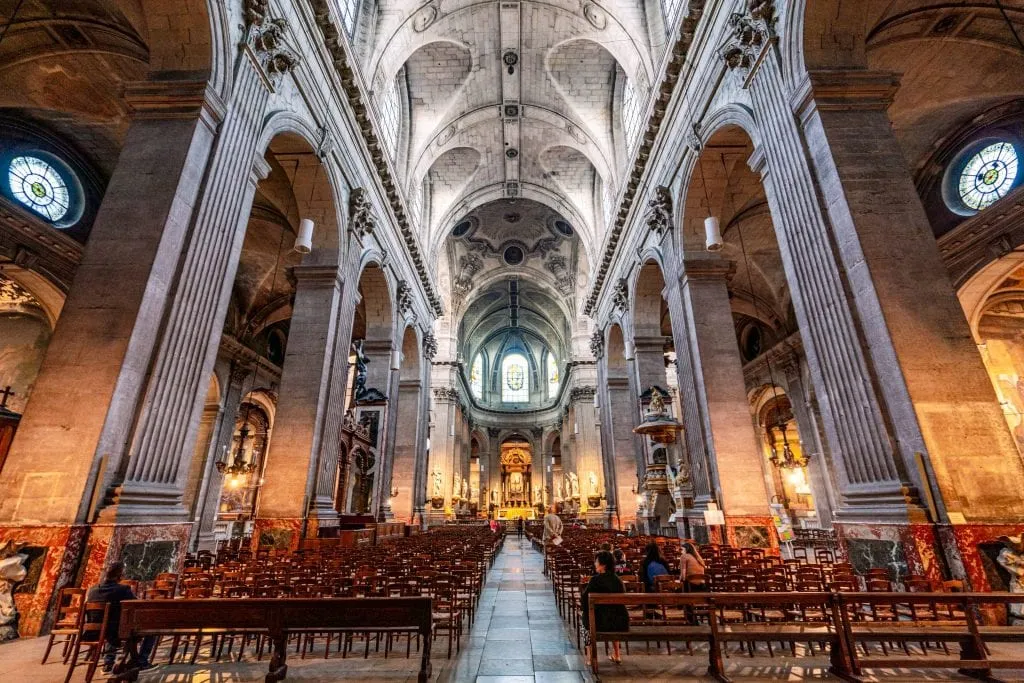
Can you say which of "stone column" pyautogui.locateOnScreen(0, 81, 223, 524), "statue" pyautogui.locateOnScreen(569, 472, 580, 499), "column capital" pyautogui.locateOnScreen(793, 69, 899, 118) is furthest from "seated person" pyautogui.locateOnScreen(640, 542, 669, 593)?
"statue" pyautogui.locateOnScreen(569, 472, 580, 499)

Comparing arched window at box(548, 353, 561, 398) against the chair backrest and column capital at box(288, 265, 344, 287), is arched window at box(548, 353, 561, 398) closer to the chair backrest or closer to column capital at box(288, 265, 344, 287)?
column capital at box(288, 265, 344, 287)

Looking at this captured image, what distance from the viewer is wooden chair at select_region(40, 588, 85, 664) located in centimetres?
354

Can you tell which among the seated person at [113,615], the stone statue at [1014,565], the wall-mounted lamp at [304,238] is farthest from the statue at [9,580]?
the stone statue at [1014,565]

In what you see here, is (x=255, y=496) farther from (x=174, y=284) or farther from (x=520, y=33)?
(x=520, y=33)

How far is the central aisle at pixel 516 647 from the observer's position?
349 cm

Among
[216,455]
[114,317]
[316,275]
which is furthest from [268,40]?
[216,455]

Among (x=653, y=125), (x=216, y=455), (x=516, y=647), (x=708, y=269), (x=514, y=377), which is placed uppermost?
(x=514, y=377)

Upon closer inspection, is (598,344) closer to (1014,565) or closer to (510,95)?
(510,95)

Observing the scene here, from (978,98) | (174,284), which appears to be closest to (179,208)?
(174,284)

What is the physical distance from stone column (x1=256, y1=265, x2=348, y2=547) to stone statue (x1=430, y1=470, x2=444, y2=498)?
16.9m

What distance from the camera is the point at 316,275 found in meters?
11.0

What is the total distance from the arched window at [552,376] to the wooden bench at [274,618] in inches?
1510

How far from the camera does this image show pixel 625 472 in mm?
18203

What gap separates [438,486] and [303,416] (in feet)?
59.8
